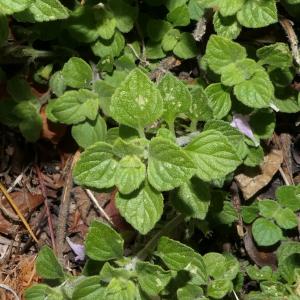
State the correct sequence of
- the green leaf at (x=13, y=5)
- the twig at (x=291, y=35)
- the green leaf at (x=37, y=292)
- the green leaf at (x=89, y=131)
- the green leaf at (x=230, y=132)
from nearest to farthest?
1. the green leaf at (x=13, y=5)
2. the green leaf at (x=230, y=132)
3. the green leaf at (x=37, y=292)
4. the twig at (x=291, y=35)
5. the green leaf at (x=89, y=131)

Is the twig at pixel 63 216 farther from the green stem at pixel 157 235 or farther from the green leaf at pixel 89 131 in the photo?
the green stem at pixel 157 235

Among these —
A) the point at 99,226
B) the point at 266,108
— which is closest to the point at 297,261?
the point at 266,108

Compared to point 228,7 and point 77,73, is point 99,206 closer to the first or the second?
point 77,73

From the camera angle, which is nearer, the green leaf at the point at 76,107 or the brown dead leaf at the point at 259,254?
the green leaf at the point at 76,107

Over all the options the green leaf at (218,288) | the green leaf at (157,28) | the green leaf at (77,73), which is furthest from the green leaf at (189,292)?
the green leaf at (157,28)

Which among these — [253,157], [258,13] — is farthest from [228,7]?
[253,157]

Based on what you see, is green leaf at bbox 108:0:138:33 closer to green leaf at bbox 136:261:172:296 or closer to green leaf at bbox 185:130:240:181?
green leaf at bbox 185:130:240:181

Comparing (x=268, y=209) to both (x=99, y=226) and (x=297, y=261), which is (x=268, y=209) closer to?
(x=297, y=261)
